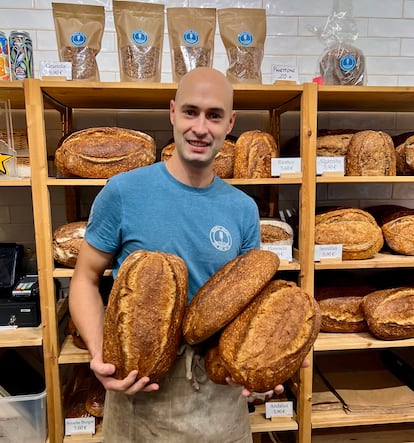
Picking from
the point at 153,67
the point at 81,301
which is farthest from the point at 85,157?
the point at 81,301

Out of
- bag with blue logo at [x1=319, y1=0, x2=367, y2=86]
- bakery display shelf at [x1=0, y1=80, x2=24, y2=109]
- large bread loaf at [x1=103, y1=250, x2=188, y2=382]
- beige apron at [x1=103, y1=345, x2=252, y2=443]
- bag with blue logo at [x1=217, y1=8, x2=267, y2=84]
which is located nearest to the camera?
large bread loaf at [x1=103, y1=250, x2=188, y2=382]

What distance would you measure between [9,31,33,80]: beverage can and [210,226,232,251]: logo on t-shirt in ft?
3.30

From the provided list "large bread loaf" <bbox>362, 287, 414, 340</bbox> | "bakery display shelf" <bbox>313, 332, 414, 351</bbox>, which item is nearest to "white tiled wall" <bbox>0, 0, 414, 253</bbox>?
"large bread loaf" <bbox>362, 287, 414, 340</bbox>

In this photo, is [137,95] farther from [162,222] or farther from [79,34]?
[162,222]

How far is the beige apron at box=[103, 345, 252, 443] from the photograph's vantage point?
3.50ft

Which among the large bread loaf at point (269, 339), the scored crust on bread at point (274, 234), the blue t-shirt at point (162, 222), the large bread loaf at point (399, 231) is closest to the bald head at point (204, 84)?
the blue t-shirt at point (162, 222)

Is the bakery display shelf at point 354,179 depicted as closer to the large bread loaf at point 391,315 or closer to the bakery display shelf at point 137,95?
the bakery display shelf at point 137,95

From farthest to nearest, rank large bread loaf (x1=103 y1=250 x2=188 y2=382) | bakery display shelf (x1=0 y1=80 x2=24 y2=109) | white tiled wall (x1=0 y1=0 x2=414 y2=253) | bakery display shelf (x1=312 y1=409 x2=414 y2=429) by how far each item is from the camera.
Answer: white tiled wall (x1=0 y1=0 x2=414 y2=253) → bakery display shelf (x1=312 y1=409 x2=414 y2=429) → bakery display shelf (x1=0 y1=80 x2=24 y2=109) → large bread loaf (x1=103 y1=250 x2=188 y2=382)

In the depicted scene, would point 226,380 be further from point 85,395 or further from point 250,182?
point 85,395

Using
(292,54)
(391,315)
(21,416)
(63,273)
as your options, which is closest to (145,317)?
(63,273)

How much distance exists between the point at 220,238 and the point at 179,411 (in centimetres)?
50

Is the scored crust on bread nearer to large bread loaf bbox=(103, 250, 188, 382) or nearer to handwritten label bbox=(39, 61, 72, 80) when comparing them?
large bread loaf bbox=(103, 250, 188, 382)

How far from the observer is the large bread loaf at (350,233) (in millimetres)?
1660

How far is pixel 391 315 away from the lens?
5.42 feet
